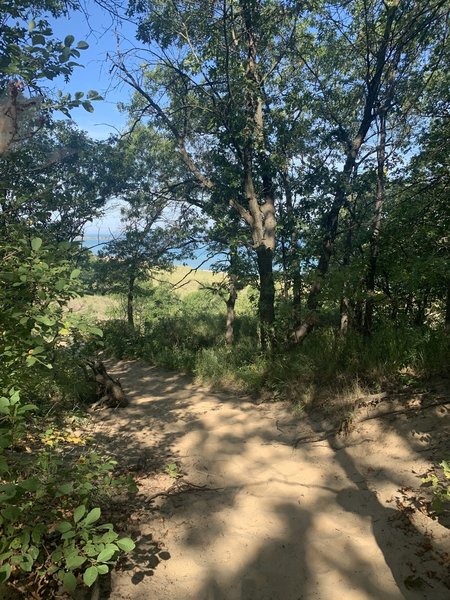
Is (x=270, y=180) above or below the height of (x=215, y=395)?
above

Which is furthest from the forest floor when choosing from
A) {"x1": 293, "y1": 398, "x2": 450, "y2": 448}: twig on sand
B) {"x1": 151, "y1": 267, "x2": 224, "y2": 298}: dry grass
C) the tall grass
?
{"x1": 151, "y1": 267, "x2": 224, "y2": 298}: dry grass

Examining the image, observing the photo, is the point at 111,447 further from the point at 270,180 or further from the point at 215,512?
the point at 270,180

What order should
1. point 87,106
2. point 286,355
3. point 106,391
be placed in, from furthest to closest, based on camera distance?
point 286,355, point 106,391, point 87,106

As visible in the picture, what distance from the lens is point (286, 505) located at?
137 inches

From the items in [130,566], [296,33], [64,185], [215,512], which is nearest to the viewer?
[130,566]

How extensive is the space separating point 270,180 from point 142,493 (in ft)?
21.5

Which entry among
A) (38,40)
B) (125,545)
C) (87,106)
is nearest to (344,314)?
(87,106)

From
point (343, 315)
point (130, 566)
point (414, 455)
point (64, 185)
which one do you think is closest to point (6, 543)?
point (130, 566)

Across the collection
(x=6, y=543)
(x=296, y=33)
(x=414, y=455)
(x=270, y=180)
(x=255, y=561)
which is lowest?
(x=255, y=561)

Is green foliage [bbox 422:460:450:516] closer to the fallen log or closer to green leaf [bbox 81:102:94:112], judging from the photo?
green leaf [bbox 81:102:94:112]

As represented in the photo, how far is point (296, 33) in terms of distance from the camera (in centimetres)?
798

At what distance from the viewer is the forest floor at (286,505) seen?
263cm

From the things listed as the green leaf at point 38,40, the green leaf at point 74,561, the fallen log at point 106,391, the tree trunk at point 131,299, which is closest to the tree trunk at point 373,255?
the fallen log at point 106,391

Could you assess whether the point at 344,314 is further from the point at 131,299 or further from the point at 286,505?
the point at 131,299
